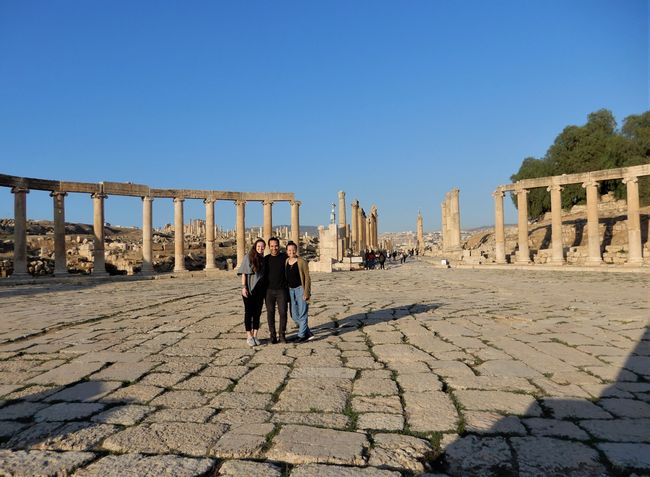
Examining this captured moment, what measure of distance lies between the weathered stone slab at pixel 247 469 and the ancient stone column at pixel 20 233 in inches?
902

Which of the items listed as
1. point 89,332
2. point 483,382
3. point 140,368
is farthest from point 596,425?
point 89,332

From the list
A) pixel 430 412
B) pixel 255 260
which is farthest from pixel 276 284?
pixel 430 412

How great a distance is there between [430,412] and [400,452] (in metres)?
0.76

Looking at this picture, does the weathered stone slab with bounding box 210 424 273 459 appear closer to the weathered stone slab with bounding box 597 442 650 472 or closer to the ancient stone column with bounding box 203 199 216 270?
the weathered stone slab with bounding box 597 442 650 472

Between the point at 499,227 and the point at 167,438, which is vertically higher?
the point at 499,227

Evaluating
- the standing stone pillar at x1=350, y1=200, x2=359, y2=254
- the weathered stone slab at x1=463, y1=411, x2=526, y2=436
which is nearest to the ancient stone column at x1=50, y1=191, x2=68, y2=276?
the standing stone pillar at x1=350, y1=200, x2=359, y2=254

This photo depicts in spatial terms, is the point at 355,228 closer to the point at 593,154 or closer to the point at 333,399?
the point at 593,154

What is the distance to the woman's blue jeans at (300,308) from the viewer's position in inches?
247

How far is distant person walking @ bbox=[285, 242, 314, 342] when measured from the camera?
20.6 ft

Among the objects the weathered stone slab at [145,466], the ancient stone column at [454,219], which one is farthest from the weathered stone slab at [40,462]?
the ancient stone column at [454,219]

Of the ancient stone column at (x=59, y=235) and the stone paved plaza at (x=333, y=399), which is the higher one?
the ancient stone column at (x=59, y=235)

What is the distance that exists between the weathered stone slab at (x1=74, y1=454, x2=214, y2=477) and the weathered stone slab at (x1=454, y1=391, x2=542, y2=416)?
2147 millimetres

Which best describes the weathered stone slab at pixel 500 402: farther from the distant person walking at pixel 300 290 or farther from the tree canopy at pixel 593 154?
the tree canopy at pixel 593 154

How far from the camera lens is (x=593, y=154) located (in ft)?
135
